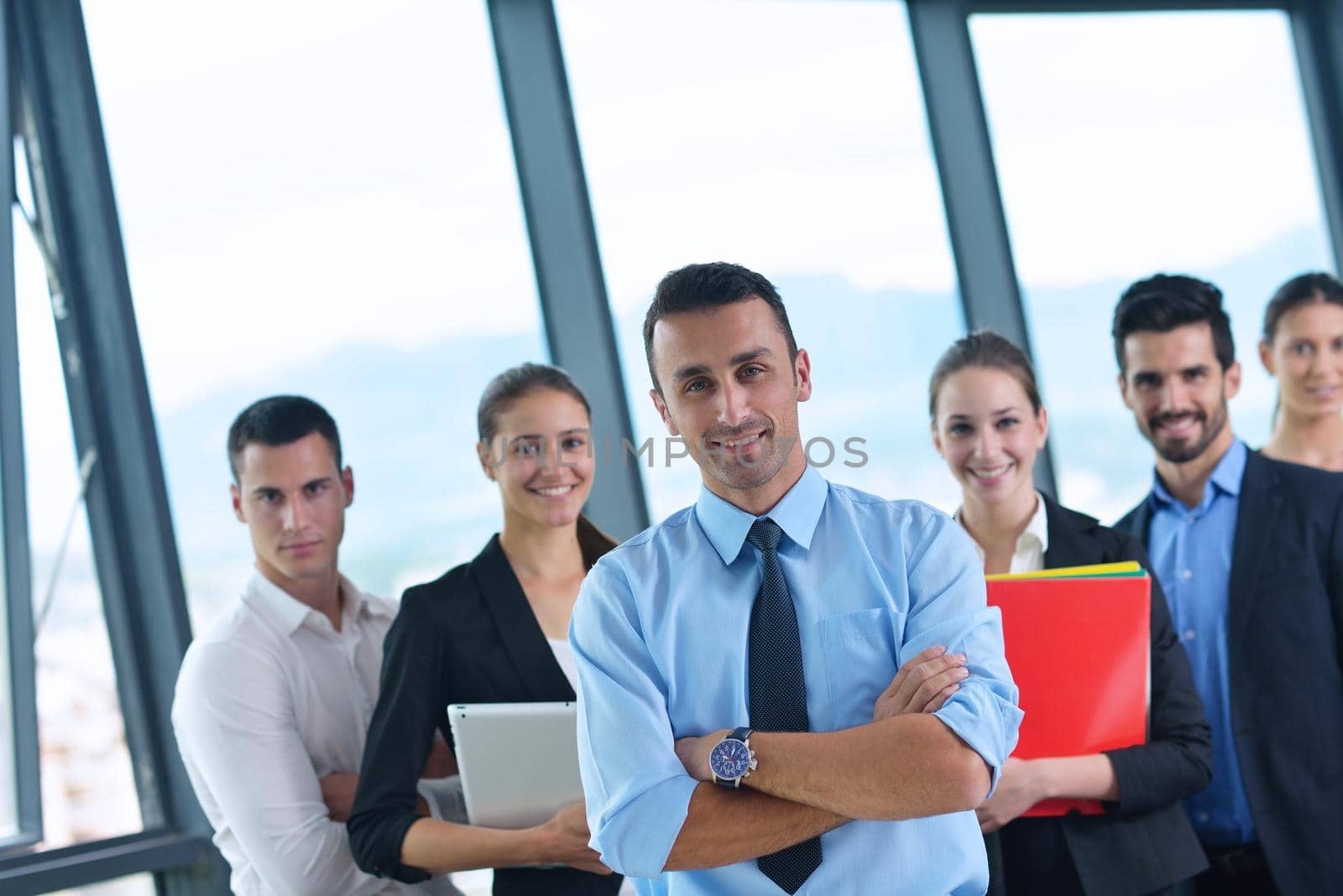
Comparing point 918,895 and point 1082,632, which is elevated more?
point 1082,632

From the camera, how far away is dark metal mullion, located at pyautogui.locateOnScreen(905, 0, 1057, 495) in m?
4.14

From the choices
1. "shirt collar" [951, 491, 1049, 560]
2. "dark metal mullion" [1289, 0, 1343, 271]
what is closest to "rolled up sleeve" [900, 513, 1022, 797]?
"shirt collar" [951, 491, 1049, 560]

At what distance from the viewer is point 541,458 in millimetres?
2346

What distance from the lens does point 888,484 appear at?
4000mm

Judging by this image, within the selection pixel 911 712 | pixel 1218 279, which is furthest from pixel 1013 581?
pixel 1218 279

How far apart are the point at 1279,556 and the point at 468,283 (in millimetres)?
2189

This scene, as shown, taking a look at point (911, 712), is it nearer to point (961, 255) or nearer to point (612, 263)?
point (612, 263)

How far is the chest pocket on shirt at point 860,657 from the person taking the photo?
168 centimetres

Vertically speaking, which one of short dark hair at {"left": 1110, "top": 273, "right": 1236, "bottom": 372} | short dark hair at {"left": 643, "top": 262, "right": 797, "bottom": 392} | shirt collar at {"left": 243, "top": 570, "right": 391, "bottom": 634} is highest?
short dark hair at {"left": 643, "top": 262, "right": 797, "bottom": 392}

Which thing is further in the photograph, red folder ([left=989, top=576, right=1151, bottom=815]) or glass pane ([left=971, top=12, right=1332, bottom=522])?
glass pane ([left=971, top=12, right=1332, bottom=522])

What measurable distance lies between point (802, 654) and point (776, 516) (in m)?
0.20

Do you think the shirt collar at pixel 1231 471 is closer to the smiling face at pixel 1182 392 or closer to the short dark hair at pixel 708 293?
the smiling face at pixel 1182 392

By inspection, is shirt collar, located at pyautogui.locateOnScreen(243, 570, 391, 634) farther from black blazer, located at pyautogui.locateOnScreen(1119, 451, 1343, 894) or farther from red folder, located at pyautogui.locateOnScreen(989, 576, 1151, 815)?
black blazer, located at pyautogui.locateOnScreen(1119, 451, 1343, 894)

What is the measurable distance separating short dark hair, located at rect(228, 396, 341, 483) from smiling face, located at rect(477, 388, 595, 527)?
0.44 meters
